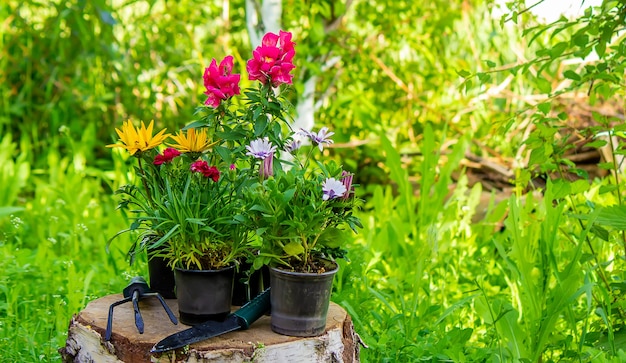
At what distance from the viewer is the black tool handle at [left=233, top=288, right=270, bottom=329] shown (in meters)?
1.64

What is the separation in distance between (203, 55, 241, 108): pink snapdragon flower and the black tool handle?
484 mm

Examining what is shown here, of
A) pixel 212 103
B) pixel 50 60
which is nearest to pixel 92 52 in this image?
pixel 50 60

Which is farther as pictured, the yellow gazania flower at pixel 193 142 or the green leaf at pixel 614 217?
the green leaf at pixel 614 217

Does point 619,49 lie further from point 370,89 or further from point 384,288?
point 370,89

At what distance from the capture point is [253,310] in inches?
65.4

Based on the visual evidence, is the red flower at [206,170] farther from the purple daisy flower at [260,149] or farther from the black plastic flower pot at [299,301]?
the black plastic flower pot at [299,301]

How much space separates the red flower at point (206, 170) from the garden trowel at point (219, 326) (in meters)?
0.30

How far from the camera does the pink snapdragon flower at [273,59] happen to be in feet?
5.44

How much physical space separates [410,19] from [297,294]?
3374 millimetres

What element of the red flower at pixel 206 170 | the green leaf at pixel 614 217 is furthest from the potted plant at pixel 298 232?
the green leaf at pixel 614 217

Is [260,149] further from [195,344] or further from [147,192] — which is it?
[195,344]

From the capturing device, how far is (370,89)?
197 inches

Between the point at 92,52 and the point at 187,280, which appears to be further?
the point at 92,52

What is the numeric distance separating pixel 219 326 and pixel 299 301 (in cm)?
20
